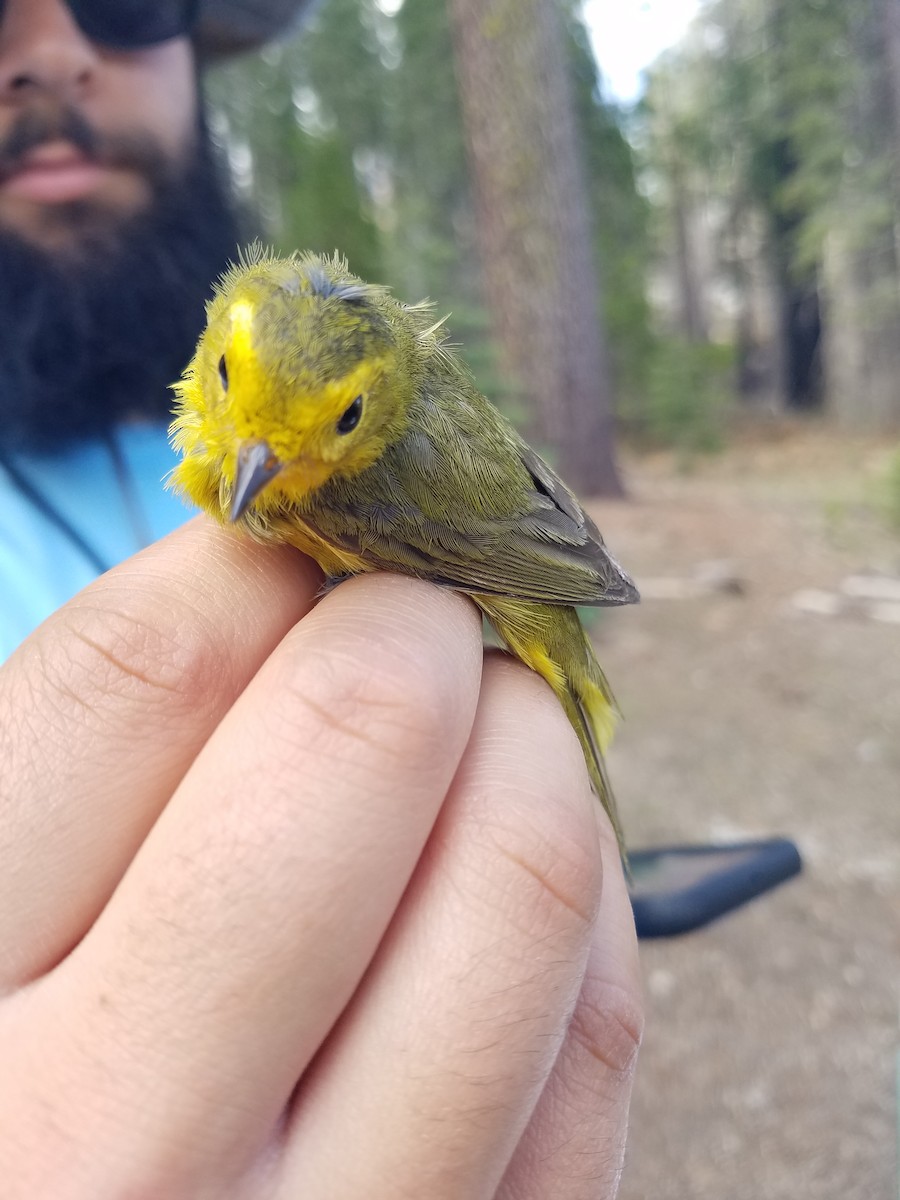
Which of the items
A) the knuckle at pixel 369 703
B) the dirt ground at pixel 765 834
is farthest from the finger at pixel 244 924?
the dirt ground at pixel 765 834

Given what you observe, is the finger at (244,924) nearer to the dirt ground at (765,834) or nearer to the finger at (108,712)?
the finger at (108,712)

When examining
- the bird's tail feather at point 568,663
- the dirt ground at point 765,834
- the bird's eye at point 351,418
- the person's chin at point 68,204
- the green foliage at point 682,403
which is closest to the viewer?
the bird's eye at point 351,418

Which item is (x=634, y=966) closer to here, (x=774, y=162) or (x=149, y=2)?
(x=149, y=2)

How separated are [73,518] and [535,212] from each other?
23.1 feet

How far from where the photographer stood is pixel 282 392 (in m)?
1.19

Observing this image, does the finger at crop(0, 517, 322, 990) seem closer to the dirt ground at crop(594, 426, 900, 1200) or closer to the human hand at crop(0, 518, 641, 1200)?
the human hand at crop(0, 518, 641, 1200)

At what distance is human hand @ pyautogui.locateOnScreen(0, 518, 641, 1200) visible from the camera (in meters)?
0.89

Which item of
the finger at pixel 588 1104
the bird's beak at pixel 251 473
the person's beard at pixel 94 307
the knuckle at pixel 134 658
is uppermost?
the person's beard at pixel 94 307

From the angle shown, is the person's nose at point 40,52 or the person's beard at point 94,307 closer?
the person's nose at point 40,52

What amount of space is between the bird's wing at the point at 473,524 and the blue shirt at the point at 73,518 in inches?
36.1

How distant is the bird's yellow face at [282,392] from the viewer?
1198 millimetres

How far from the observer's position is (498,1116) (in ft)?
3.14

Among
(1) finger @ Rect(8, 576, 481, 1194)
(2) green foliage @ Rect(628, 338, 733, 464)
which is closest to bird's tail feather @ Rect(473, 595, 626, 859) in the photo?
(1) finger @ Rect(8, 576, 481, 1194)

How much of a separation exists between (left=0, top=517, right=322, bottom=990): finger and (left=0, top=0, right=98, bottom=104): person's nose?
5.64ft
